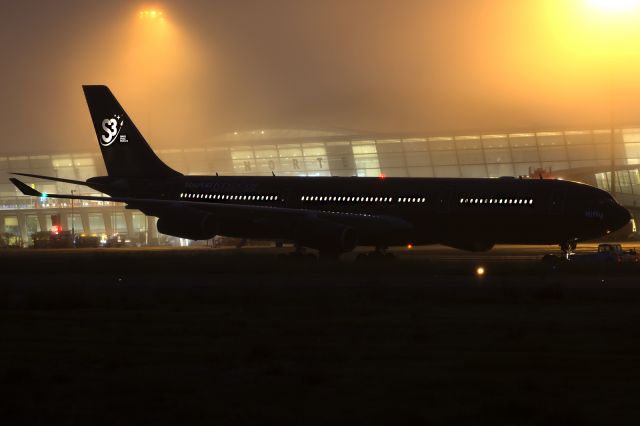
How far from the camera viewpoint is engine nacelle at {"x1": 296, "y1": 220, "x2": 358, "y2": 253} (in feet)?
156

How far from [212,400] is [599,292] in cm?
1814

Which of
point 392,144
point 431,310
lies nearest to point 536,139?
point 392,144

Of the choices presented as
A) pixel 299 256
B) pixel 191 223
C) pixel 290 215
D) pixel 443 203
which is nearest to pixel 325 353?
pixel 443 203

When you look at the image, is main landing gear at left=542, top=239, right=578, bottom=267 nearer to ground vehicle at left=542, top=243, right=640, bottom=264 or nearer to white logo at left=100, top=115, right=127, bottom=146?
ground vehicle at left=542, top=243, right=640, bottom=264

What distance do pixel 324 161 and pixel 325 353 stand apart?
339ft

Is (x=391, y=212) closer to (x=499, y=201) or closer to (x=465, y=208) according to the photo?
(x=465, y=208)

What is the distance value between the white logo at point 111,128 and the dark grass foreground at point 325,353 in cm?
2425

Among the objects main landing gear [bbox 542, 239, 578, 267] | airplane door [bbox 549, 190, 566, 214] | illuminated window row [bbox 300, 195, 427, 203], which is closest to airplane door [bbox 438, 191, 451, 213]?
illuminated window row [bbox 300, 195, 427, 203]

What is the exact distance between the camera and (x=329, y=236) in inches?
1869

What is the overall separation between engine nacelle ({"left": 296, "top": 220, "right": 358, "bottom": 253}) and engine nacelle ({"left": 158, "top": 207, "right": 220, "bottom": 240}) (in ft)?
16.4

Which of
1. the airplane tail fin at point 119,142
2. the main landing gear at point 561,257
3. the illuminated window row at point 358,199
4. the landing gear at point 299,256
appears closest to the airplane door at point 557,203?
the main landing gear at point 561,257

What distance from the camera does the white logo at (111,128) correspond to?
5853cm

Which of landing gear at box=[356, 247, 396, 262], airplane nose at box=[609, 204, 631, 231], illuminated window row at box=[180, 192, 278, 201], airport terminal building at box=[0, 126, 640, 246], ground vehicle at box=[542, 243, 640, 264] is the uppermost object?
airport terminal building at box=[0, 126, 640, 246]

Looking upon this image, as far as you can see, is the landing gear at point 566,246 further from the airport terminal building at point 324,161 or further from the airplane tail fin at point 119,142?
the airport terminal building at point 324,161
